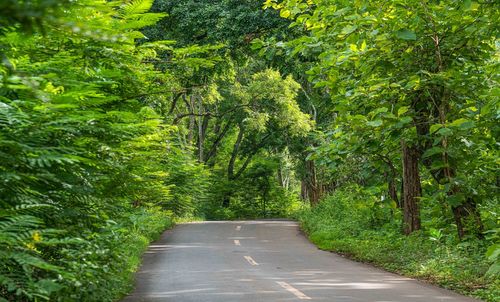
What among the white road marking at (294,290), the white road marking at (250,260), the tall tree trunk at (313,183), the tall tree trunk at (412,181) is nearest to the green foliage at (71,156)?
the white road marking at (294,290)

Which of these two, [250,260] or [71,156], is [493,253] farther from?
[250,260]

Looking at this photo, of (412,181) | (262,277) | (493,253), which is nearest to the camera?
(493,253)

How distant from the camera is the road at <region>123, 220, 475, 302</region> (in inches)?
368

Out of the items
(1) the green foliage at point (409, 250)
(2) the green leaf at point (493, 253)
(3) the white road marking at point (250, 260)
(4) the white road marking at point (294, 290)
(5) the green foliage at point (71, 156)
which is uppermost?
(5) the green foliage at point (71, 156)

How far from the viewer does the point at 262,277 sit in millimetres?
11680

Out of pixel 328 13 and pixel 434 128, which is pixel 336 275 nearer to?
pixel 434 128

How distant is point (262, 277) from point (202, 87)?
461 cm

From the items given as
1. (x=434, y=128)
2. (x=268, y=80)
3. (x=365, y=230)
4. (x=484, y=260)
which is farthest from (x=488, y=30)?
(x=268, y=80)

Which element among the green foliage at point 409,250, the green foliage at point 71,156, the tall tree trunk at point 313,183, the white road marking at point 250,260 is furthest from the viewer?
the tall tree trunk at point 313,183

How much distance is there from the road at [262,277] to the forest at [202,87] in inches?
24.7

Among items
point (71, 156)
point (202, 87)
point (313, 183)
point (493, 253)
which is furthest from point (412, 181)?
point (313, 183)

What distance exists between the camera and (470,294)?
9.77 metres

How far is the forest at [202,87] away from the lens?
4.67 m

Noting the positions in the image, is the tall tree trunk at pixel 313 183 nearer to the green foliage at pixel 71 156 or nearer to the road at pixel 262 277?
the road at pixel 262 277
